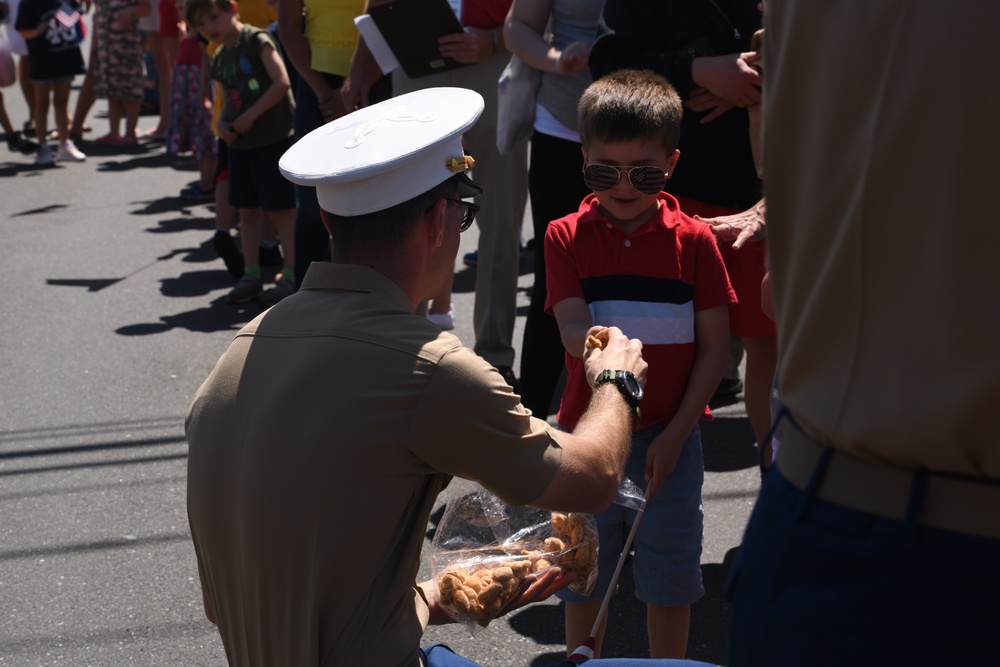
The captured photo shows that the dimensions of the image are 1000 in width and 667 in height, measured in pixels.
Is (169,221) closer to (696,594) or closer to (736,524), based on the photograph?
(736,524)

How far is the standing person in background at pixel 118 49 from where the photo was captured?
1171cm

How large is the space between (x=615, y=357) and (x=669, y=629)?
2.92 ft

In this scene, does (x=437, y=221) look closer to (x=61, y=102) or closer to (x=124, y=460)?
(x=124, y=460)

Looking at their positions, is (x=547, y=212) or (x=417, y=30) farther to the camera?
(x=417, y=30)

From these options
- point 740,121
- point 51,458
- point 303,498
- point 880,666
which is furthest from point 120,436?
point 880,666

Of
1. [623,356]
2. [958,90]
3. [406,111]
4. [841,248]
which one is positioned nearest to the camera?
[958,90]

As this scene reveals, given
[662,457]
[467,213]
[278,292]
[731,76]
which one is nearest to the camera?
[467,213]

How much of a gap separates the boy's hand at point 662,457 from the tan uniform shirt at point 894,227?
124 centimetres

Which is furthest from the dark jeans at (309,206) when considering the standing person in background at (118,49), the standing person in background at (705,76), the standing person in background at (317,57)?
the standing person in background at (118,49)

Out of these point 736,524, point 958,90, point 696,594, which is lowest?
point 736,524

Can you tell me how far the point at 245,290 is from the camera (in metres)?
6.66

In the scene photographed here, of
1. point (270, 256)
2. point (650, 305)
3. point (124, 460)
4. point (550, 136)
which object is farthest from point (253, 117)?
point (650, 305)

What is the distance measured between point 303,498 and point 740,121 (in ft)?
6.92

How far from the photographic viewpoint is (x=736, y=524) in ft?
12.9
